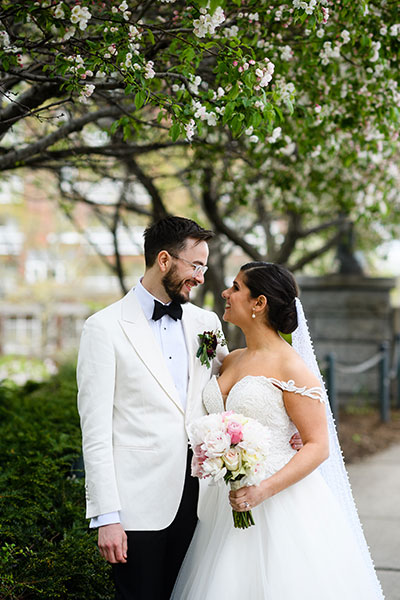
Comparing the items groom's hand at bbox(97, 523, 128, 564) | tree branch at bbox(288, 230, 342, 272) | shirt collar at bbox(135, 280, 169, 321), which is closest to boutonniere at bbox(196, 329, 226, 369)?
shirt collar at bbox(135, 280, 169, 321)

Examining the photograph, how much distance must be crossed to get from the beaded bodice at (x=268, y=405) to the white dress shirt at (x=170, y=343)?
14 centimetres

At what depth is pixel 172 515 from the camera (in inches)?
124

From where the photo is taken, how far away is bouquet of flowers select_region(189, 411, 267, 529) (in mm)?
2760

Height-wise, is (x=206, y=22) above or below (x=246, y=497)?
above

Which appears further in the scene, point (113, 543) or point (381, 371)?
point (381, 371)

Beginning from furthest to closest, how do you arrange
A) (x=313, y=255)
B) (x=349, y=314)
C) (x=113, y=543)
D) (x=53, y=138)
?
Result: (x=349, y=314) → (x=313, y=255) → (x=53, y=138) → (x=113, y=543)

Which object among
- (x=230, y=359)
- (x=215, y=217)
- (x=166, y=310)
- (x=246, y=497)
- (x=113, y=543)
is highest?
(x=215, y=217)

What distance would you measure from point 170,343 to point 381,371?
7941 mm

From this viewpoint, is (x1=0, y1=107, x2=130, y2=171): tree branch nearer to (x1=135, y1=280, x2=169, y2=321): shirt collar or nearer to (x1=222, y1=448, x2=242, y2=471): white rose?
(x1=135, y1=280, x2=169, y2=321): shirt collar

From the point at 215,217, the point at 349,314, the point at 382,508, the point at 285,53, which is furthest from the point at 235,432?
the point at 349,314

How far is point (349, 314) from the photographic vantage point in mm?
12086

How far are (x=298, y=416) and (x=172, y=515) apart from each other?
28.3 inches

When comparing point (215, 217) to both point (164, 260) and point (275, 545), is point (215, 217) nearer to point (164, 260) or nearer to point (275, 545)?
point (164, 260)

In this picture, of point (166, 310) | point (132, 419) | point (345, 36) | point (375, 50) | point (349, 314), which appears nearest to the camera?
point (132, 419)
